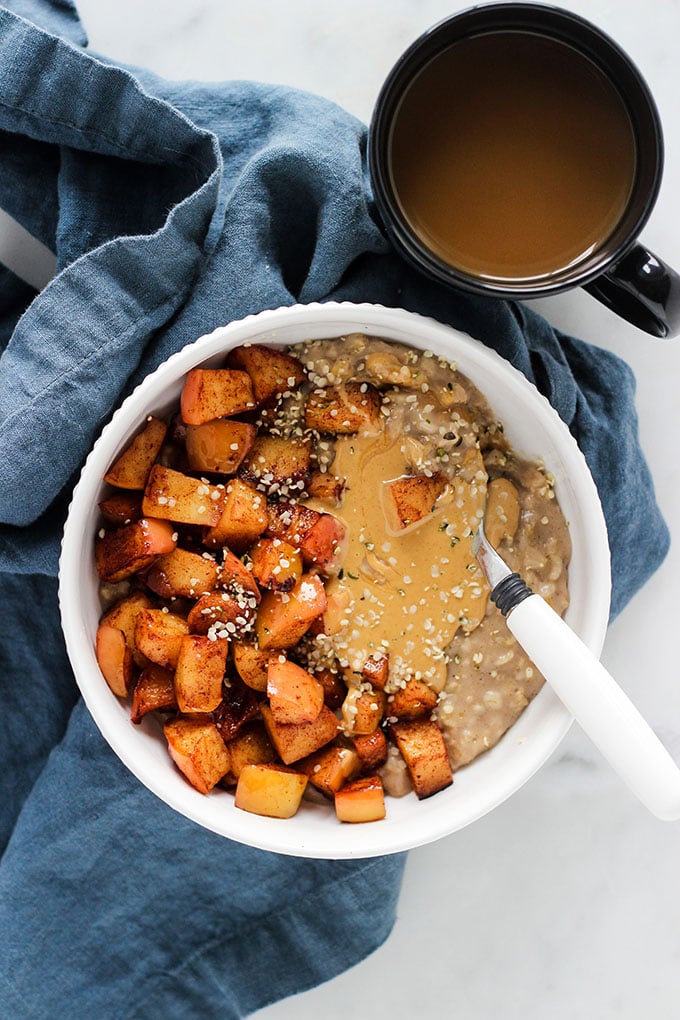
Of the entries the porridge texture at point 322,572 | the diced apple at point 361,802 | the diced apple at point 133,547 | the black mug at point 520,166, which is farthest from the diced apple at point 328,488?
the diced apple at point 361,802

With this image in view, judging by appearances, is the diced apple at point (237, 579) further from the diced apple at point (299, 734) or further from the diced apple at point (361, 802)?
the diced apple at point (361, 802)

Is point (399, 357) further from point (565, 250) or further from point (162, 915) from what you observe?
point (162, 915)

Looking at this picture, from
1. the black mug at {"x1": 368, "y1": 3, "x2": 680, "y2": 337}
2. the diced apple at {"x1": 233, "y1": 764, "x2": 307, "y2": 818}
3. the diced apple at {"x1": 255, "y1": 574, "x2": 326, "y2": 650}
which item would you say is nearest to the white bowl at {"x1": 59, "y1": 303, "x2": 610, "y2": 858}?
the diced apple at {"x1": 233, "y1": 764, "x2": 307, "y2": 818}

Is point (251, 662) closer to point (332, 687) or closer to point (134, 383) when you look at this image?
point (332, 687)

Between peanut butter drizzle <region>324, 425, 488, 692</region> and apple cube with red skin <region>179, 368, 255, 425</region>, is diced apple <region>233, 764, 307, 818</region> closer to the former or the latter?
peanut butter drizzle <region>324, 425, 488, 692</region>

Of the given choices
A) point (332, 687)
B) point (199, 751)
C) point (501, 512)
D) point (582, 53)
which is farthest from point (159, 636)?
point (582, 53)

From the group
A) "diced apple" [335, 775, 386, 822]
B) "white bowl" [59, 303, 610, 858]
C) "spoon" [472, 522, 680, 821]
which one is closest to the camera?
"spoon" [472, 522, 680, 821]
